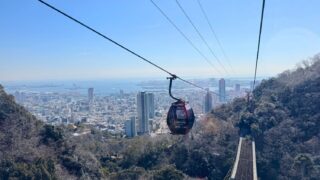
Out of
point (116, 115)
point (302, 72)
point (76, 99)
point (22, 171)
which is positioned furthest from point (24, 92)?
point (22, 171)

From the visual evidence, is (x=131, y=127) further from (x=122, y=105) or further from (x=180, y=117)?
(x=180, y=117)

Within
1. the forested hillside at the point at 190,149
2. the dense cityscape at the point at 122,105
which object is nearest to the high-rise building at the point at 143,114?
the dense cityscape at the point at 122,105

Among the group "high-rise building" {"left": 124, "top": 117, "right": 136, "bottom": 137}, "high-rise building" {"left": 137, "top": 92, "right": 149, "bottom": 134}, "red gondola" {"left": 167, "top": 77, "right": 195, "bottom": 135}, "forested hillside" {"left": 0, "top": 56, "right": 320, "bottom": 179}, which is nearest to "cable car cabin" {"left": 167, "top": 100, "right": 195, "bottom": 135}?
"red gondola" {"left": 167, "top": 77, "right": 195, "bottom": 135}

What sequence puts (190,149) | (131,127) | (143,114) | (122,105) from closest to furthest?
(190,149)
(131,127)
(143,114)
(122,105)

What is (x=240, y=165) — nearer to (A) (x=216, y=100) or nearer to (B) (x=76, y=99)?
(A) (x=216, y=100)

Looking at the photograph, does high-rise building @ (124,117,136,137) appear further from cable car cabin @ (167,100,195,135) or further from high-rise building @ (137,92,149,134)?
cable car cabin @ (167,100,195,135)

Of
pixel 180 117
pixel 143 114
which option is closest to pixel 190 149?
pixel 180 117
